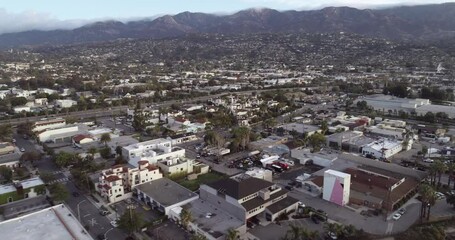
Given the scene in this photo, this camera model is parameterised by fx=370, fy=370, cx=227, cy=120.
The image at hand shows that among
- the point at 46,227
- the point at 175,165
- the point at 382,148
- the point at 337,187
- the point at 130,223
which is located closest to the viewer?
the point at 46,227

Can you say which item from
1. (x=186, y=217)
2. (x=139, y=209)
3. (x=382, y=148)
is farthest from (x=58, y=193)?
(x=382, y=148)

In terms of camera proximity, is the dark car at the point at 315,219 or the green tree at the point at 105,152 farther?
the green tree at the point at 105,152

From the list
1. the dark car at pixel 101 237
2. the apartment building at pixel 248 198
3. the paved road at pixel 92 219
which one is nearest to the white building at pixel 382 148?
the apartment building at pixel 248 198

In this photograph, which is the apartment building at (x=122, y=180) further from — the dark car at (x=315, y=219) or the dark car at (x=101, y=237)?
the dark car at (x=315, y=219)

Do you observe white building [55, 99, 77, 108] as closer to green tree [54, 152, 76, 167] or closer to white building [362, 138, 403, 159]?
green tree [54, 152, 76, 167]

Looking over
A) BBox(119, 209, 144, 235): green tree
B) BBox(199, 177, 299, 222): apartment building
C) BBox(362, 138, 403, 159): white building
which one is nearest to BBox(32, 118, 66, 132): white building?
BBox(199, 177, 299, 222): apartment building

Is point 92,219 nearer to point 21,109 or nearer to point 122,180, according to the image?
point 122,180
